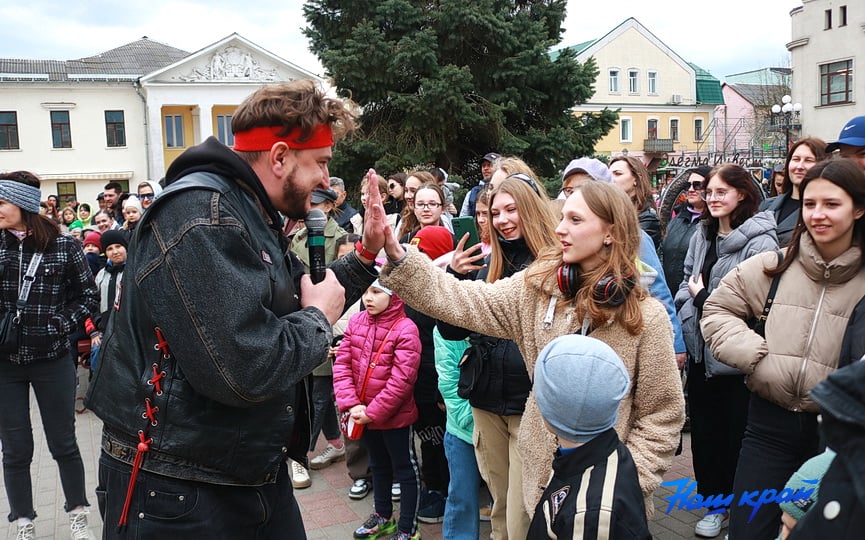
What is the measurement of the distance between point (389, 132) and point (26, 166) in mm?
30971

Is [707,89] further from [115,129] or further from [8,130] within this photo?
[8,130]

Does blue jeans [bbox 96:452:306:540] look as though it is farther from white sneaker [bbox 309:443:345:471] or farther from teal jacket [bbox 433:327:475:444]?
white sneaker [bbox 309:443:345:471]

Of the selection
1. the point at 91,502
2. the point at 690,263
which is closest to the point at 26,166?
the point at 91,502

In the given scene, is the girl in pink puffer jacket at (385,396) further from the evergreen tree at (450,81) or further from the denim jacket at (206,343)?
the evergreen tree at (450,81)

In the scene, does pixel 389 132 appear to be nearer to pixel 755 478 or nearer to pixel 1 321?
pixel 1 321

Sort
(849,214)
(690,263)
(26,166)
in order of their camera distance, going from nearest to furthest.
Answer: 1. (849,214)
2. (690,263)
3. (26,166)

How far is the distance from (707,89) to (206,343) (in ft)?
180

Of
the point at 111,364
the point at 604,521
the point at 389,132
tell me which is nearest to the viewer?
the point at 604,521

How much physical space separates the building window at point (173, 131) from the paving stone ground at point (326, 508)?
37.1 metres

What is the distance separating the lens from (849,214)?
3.12 meters

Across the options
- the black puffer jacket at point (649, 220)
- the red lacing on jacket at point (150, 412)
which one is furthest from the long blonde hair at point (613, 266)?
the black puffer jacket at point (649, 220)

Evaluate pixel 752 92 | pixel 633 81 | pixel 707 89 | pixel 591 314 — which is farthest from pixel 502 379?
pixel 752 92

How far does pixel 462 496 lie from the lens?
4023 mm

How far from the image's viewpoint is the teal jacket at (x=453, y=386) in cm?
399
